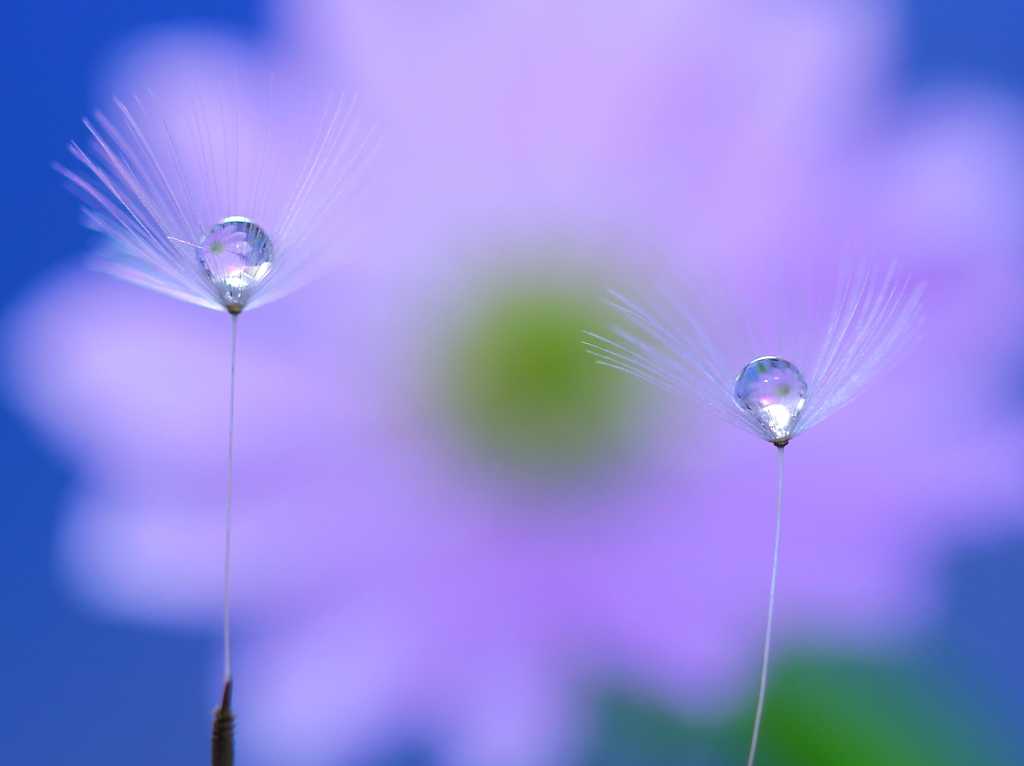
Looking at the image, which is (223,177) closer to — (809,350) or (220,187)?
(220,187)

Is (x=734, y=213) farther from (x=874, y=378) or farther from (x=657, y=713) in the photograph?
(x=657, y=713)

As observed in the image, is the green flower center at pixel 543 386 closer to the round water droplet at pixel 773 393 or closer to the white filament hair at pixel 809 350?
the white filament hair at pixel 809 350

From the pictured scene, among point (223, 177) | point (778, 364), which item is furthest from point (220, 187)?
point (778, 364)

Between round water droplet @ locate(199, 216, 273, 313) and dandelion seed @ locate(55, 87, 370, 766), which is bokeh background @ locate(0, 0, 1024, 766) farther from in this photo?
round water droplet @ locate(199, 216, 273, 313)

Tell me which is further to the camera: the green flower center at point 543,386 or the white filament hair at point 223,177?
the green flower center at point 543,386

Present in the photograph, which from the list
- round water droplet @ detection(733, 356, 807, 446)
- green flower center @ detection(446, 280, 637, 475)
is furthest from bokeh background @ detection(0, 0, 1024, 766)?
round water droplet @ detection(733, 356, 807, 446)

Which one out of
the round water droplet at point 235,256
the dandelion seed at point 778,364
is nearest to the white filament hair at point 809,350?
the dandelion seed at point 778,364
